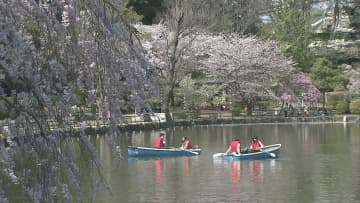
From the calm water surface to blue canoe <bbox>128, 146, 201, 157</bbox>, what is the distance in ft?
0.93

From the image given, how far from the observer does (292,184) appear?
15672 mm

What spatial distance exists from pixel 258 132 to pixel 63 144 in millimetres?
26785

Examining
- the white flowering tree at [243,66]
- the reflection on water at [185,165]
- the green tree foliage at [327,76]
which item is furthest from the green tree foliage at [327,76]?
the reflection on water at [185,165]

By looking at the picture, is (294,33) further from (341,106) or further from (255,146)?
(255,146)

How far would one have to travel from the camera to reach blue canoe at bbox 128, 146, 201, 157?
68.7 ft

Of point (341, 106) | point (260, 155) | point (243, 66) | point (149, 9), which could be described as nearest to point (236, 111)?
point (243, 66)

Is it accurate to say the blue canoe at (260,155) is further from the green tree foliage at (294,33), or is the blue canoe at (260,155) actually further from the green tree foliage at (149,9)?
the green tree foliage at (294,33)

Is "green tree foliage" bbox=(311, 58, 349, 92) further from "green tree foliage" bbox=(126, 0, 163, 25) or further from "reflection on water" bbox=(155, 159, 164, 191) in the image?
"reflection on water" bbox=(155, 159, 164, 191)

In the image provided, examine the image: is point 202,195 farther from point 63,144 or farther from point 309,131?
point 309,131

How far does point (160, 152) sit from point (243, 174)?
13.9ft

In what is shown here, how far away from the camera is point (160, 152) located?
2128 cm

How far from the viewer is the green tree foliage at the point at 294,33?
148 ft

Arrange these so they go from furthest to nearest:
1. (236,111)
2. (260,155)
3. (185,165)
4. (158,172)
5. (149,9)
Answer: (149,9) < (236,111) < (260,155) < (185,165) < (158,172)

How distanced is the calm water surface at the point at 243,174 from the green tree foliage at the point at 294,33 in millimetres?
17580
